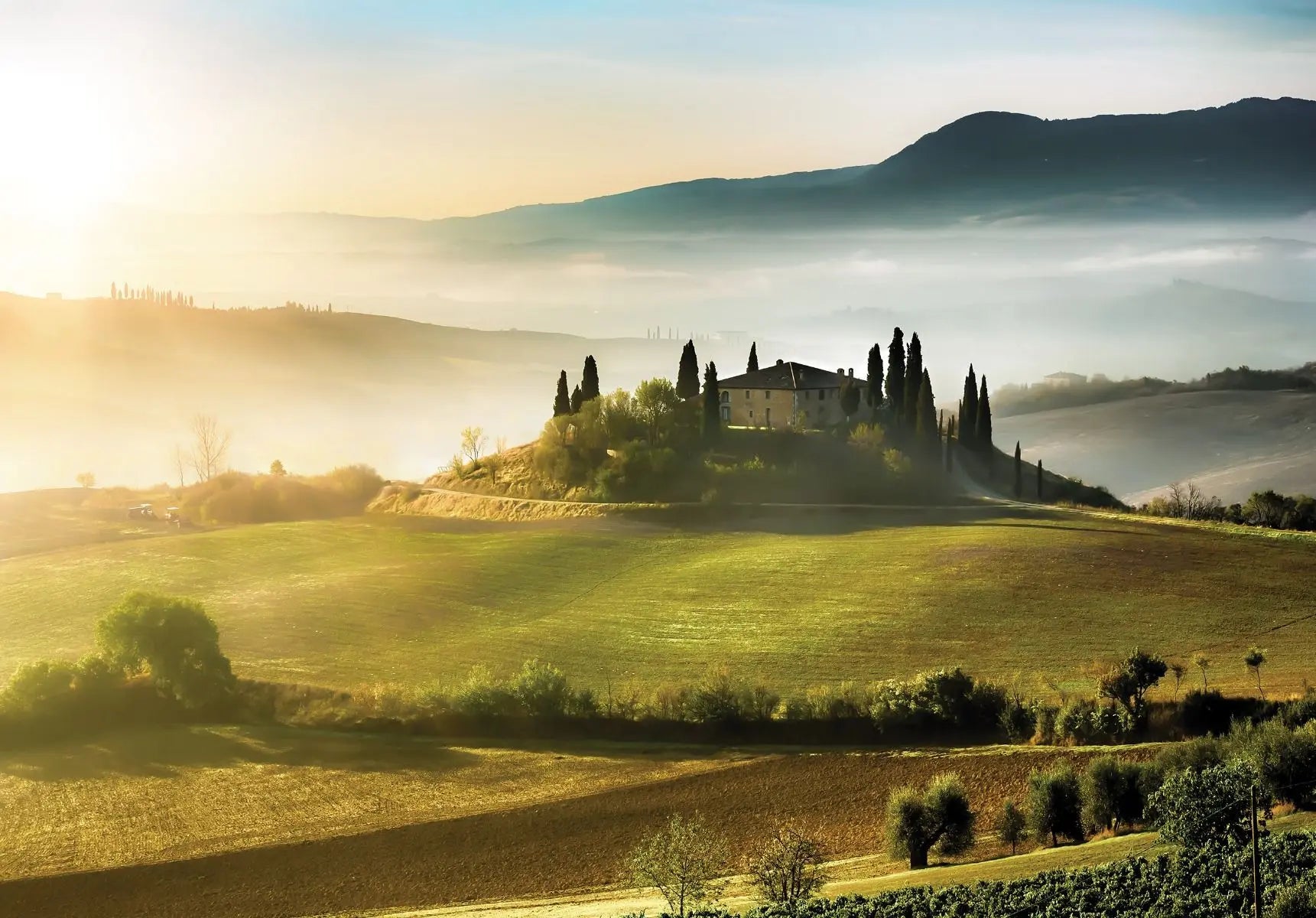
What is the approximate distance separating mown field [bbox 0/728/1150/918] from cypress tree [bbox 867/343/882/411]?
209ft

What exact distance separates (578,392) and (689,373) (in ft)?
31.5

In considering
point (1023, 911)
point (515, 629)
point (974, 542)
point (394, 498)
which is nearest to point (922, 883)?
point (1023, 911)

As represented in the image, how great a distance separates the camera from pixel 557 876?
122 ft

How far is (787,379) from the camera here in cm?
10888

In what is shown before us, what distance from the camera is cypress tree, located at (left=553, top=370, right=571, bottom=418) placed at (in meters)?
107

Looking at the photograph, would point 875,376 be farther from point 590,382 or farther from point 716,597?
point 716,597

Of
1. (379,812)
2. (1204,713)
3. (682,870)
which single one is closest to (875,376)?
(1204,713)

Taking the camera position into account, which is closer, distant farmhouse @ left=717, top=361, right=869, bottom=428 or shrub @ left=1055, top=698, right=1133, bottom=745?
shrub @ left=1055, top=698, right=1133, bottom=745

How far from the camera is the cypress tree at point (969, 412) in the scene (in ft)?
356

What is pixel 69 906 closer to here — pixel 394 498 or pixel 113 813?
pixel 113 813

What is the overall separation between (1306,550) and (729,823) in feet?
159

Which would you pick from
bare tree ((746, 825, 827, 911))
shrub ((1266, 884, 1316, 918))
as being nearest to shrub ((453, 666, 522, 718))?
bare tree ((746, 825, 827, 911))

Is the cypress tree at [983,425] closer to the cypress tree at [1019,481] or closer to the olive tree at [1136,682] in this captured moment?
the cypress tree at [1019,481]

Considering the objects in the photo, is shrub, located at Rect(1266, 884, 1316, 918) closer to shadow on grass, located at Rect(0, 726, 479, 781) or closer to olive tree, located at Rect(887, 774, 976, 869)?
olive tree, located at Rect(887, 774, 976, 869)
